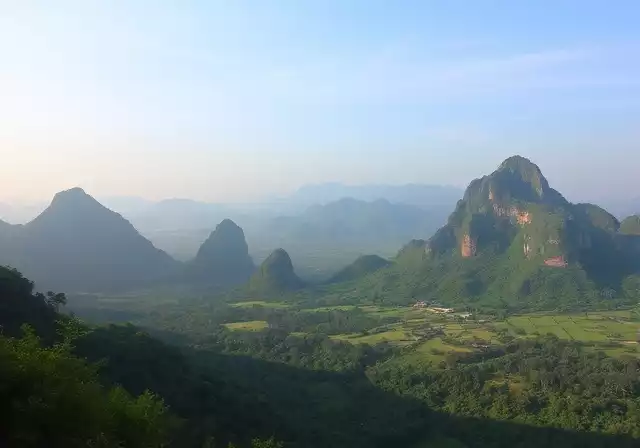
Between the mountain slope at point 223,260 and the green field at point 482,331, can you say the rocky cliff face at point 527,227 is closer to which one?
the green field at point 482,331

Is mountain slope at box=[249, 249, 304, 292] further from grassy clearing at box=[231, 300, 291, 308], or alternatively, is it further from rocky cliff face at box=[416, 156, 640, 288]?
rocky cliff face at box=[416, 156, 640, 288]

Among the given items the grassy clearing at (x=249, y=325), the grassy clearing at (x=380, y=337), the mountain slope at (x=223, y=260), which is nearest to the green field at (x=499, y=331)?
the grassy clearing at (x=380, y=337)

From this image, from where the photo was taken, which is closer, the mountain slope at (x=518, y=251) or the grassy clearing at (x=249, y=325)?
the grassy clearing at (x=249, y=325)

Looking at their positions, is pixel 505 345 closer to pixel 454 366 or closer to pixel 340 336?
pixel 454 366

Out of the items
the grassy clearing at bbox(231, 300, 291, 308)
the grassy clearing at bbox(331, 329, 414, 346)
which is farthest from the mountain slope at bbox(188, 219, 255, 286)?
the grassy clearing at bbox(331, 329, 414, 346)

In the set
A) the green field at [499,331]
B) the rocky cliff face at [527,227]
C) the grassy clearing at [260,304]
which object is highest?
the rocky cliff face at [527,227]
